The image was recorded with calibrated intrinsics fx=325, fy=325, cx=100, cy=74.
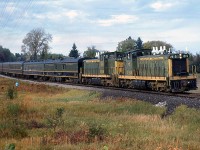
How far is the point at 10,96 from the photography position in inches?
1025

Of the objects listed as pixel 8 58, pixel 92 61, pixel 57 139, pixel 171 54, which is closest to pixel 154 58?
pixel 171 54

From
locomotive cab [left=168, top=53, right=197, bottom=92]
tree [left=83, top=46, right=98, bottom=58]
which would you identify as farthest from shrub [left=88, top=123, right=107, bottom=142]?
tree [left=83, top=46, right=98, bottom=58]

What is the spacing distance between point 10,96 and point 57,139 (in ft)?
52.1

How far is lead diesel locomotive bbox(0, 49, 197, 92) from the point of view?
26688 millimetres

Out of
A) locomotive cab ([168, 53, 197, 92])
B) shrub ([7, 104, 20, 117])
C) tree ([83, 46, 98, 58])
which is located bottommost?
shrub ([7, 104, 20, 117])

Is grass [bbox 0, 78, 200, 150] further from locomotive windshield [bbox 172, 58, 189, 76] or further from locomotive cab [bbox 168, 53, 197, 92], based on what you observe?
locomotive windshield [bbox 172, 58, 189, 76]

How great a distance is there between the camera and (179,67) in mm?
27375

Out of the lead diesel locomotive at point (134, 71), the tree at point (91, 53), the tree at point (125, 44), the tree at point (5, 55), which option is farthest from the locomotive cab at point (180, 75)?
the tree at point (5, 55)

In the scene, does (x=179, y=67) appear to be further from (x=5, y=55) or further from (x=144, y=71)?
(x=5, y=55)

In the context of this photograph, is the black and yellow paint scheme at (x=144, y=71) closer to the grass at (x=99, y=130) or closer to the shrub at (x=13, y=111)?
the grass at (x=99, y=130)

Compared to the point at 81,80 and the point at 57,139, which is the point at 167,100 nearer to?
the point at 57,139

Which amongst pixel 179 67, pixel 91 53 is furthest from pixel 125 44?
pixel 179 67

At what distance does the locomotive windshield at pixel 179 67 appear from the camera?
27.0 m

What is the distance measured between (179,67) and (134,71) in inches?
219
